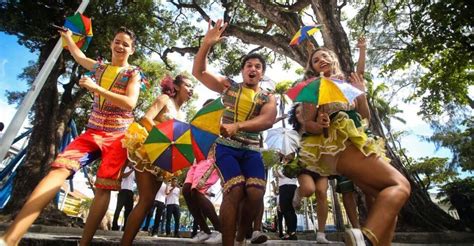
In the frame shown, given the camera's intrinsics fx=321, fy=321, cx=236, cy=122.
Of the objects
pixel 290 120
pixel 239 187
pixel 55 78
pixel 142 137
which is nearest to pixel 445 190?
pixel 290 120

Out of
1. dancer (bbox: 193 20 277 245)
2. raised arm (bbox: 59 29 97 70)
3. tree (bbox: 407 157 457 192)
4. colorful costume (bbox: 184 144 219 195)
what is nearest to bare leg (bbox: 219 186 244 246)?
dancer (bbox: 193 20 277 245)

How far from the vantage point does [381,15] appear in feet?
40.6

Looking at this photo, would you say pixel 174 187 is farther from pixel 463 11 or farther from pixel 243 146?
pixel 463 11

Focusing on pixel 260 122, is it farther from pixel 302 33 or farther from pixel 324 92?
pixel 302 33

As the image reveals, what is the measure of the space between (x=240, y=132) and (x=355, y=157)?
3.60 feet

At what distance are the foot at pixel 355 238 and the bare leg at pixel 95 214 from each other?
1.92m

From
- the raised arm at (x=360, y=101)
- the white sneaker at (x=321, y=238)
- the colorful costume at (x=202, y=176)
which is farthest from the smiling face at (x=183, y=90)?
the white sneaker at (x=321, y=238)

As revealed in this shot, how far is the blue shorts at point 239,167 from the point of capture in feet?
9.02

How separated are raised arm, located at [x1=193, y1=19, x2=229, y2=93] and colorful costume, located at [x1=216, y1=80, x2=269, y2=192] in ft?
0.34

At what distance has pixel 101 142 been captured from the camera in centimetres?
280

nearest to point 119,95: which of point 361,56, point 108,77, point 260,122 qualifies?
point 108,77

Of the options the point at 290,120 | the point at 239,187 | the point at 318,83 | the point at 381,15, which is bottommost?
the point at 239,187

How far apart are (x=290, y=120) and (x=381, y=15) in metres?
10.6

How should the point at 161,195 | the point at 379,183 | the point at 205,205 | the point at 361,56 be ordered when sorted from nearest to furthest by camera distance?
the point at 379,183
the point at 361,56
the point at 205,205
the point at 161,195
